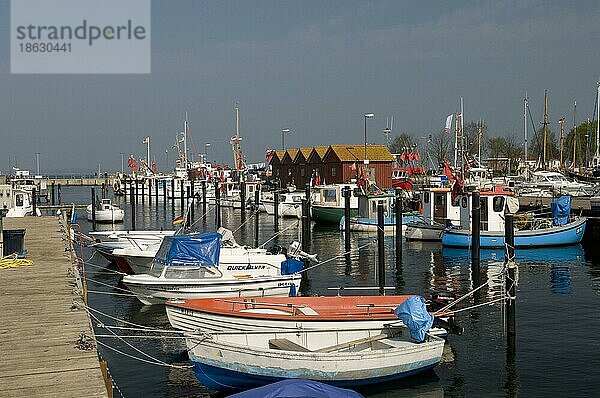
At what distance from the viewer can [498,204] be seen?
129 feet

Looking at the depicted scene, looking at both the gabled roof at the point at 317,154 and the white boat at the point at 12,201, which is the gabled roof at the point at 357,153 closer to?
the gabled roof at the point at 317,154

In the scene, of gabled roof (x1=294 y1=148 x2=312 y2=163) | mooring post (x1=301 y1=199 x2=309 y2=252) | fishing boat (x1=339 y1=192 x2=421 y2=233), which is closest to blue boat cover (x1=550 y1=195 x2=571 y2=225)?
fishing boat (x1=339 y1=192 x2=421 y2=233)

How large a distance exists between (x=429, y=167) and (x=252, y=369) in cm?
9218

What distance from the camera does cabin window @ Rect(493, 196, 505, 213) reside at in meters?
39.2

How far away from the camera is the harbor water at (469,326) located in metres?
16.4

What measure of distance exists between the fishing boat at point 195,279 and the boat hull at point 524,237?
17944mm

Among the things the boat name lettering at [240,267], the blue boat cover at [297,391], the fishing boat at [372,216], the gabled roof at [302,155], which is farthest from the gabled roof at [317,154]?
the blue boat cover at [297,391]

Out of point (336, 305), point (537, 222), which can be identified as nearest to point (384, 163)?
point (537, 222)

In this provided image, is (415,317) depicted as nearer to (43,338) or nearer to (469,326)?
(469,326)

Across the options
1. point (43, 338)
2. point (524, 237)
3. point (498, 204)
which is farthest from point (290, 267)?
point (524, 237)

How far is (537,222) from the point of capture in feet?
140

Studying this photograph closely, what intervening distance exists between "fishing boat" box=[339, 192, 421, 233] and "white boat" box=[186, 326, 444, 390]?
3017 centimetres

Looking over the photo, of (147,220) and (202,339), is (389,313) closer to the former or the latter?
(202,339)

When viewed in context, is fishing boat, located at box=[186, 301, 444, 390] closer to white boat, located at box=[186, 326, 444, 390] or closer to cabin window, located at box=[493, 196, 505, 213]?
white boat, located at box=[186, 326, 444, 390]
